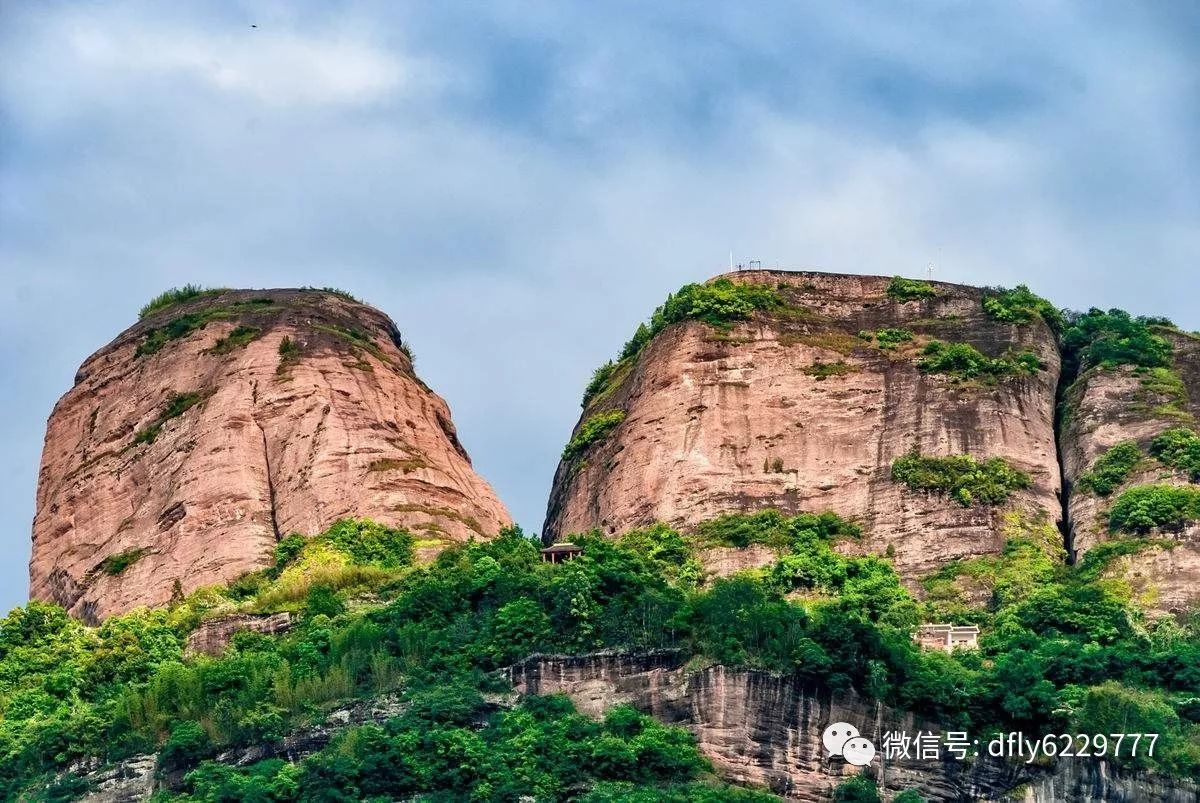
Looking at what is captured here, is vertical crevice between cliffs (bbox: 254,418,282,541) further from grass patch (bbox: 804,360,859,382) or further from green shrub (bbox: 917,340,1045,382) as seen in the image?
green shrub (bbox: 917,340,1045,382)

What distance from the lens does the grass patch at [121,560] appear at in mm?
87750

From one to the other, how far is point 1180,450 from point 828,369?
10.7m

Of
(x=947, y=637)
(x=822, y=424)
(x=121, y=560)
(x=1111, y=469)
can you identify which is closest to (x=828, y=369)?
(x=822, y=424)

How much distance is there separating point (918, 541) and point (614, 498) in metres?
8.79

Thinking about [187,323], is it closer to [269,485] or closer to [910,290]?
[269,485]

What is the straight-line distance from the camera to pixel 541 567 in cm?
7912

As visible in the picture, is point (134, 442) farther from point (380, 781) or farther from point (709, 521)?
point (380, 781)

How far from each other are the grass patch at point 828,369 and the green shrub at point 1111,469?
764 cm

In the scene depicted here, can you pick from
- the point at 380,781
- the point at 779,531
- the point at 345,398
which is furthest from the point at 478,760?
the point at 345,398

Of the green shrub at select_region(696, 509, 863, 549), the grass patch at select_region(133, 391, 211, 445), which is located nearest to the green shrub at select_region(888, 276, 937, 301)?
the green shrub at select_region(696, 509, 863, 549)

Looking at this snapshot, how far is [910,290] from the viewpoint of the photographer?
92.1 meters

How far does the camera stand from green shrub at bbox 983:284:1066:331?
91000mm

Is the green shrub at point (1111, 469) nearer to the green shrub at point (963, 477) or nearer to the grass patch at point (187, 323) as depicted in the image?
the green shrub at point (963, 477)

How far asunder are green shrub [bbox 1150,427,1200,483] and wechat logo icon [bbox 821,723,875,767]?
636 inches
